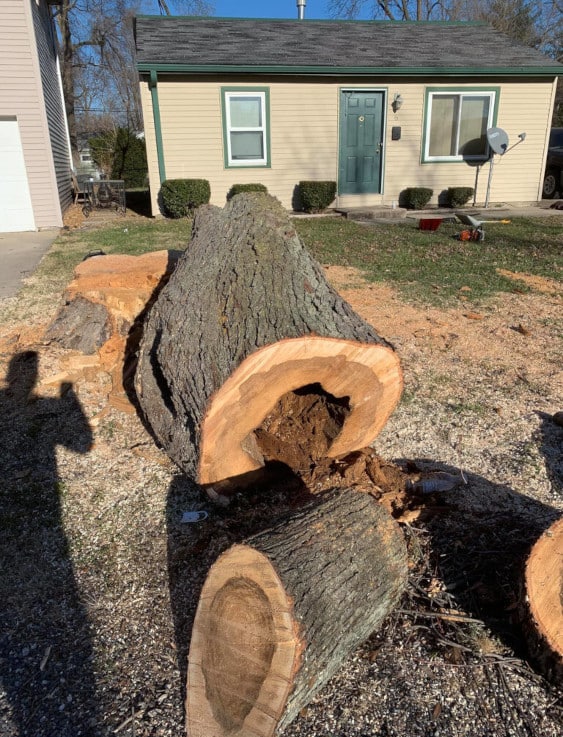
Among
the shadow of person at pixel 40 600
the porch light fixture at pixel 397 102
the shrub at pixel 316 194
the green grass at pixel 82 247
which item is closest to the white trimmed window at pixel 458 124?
the porch light fixture at pixel 397 102

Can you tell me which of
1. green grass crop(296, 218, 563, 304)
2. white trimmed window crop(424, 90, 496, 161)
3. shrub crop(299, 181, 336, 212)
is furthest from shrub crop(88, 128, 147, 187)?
green grass crop(296, 218, 563, 304)

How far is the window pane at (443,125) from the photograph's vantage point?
1228 cm

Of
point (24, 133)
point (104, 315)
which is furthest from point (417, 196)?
point (104, 315)

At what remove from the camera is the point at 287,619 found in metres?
1.57

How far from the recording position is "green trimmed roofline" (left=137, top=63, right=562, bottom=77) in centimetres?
1069

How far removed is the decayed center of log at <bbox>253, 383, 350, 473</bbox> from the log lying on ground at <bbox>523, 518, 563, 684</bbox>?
118cm

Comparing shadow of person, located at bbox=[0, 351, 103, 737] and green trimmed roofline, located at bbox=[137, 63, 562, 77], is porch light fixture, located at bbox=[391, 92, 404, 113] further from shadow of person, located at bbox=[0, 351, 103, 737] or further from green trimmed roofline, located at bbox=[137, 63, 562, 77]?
shadow of person, located at bbox=[0, 351, 103, 737]

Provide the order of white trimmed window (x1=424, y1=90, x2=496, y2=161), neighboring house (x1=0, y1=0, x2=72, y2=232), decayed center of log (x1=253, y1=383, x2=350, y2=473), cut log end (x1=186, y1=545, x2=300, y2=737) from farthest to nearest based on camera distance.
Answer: white trimmed window (x1=424, y1=90, x2=496, y2=161), neighboring house (x1=0, y1=0, x2=72, y2=232), decayed center of log (x1=253, y1=383, x2=350, y2=473), cut log end (x1=186, y1=545, x2=300, y2=737)

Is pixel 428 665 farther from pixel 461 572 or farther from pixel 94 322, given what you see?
pixel 94 322

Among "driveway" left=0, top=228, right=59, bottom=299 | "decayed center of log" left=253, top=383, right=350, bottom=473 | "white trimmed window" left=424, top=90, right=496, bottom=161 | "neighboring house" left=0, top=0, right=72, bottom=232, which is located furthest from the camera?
"white trimmed window" left=424, top=90, right=496, bottom=161

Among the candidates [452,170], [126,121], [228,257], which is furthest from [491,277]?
[126,121]

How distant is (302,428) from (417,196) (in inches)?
420

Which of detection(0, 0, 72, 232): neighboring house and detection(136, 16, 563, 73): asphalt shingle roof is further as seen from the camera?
detection(136, 16, 563, 73): asphalt shingle roof

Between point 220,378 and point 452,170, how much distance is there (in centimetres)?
1219
